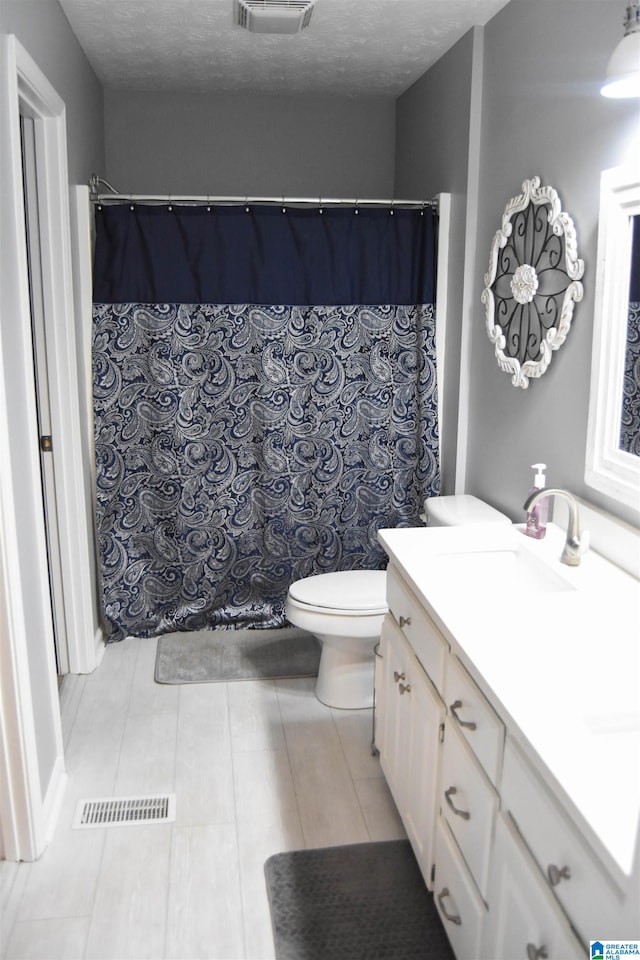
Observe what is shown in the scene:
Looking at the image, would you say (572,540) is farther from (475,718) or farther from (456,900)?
(456,900)

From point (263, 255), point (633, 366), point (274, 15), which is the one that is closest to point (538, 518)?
point (633, 366)

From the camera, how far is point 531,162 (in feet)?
8.00

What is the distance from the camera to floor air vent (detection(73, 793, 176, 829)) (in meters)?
2.26

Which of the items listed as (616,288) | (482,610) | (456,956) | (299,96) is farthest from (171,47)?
(456,956)

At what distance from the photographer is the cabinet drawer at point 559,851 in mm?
1058

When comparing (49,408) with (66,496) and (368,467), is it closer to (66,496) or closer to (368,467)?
(66,496)

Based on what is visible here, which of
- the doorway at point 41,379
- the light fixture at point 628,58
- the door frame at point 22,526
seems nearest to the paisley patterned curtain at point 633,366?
the light fixture at point 628,58

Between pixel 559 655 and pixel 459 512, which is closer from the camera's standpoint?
pixel 559 655

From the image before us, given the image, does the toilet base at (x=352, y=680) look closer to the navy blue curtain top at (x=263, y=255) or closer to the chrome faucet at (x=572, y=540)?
the chrome faucet at (x=572, y=540)

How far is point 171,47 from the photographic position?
121 inches

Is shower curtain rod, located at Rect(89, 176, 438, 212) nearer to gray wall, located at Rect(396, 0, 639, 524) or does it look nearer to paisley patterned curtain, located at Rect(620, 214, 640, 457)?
gray wall, located at Rect(396, 0, 639, 524)

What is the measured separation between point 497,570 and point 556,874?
1.04 metres

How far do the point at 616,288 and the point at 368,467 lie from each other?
1.55m

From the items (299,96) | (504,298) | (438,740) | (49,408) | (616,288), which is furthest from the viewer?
(299,96)
